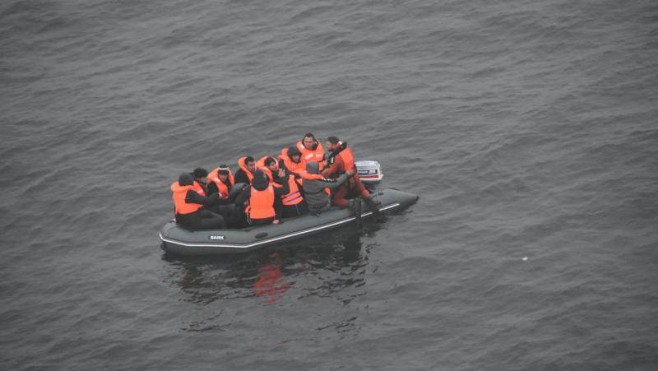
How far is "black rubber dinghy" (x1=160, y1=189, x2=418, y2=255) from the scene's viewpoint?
19.6 meters

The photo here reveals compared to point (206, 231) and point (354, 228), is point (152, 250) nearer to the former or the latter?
point (206, 231)

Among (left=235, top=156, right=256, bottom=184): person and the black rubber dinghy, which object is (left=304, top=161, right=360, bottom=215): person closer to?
the black rubber dinghy

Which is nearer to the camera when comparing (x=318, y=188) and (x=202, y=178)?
(x=202, y=178)

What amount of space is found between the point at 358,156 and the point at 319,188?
12.8 ft

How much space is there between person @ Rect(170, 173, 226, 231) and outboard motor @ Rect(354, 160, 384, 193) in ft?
12.4

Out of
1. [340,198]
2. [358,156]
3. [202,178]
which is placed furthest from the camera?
[358,156]

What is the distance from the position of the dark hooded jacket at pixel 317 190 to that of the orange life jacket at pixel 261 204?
0.92m

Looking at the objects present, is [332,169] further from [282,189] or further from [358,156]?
[358,156]

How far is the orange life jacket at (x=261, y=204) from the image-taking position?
19.2 metres

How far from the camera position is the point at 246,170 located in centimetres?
2002

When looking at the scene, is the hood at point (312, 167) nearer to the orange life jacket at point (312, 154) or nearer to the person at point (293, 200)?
the person at point (293, 200)

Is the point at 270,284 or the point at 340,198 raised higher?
the point at 340,198

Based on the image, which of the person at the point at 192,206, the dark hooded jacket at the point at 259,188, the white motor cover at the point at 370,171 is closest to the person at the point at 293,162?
the dark hooded jacket at the point at 259,188

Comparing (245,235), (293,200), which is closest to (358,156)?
(293,200)
